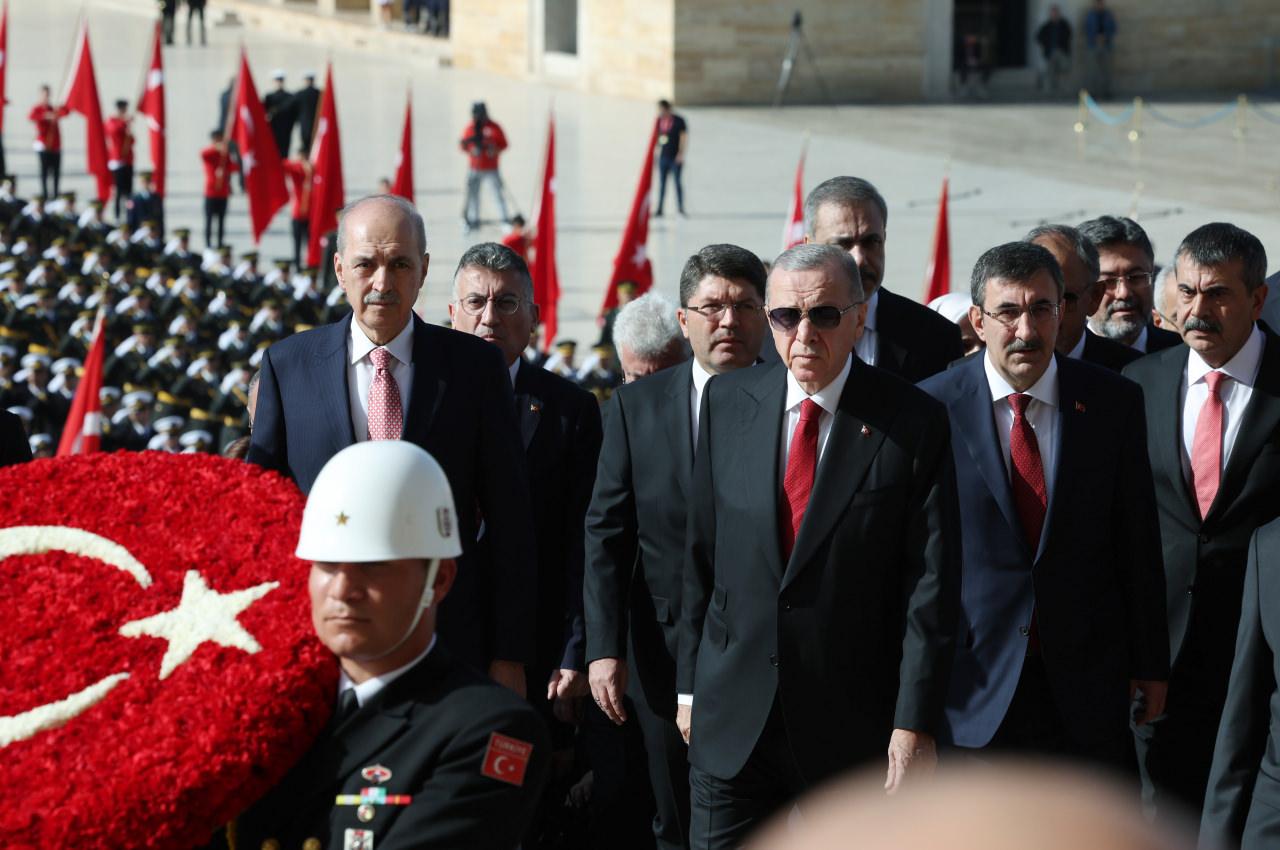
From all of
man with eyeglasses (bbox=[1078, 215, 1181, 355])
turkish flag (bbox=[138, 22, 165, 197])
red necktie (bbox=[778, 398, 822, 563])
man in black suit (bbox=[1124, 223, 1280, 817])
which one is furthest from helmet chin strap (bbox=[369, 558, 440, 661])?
turkish flag (bbox=[138, 22, 165, 197])

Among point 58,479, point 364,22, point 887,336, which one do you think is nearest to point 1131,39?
point 364,22

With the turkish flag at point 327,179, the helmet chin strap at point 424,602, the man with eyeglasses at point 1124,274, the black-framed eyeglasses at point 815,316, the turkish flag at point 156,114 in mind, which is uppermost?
the turkish flag at point 156,114

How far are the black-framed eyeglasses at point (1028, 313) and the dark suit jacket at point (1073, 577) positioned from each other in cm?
18

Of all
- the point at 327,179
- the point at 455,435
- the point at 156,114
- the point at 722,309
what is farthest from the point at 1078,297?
the point at 156,114

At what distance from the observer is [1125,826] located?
1.23 meters

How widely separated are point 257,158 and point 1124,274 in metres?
14.5

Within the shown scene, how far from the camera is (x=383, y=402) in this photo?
416cm

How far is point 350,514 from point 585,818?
8.83ft

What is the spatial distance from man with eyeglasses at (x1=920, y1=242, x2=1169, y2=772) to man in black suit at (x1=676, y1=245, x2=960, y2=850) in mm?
431

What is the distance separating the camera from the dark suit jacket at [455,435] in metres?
4.14

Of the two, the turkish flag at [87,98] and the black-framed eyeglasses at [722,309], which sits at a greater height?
the turkish flag at [87,98]

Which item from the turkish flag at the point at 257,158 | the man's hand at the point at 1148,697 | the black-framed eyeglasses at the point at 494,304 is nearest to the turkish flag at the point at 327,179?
the turkish flag at the point at 257,158

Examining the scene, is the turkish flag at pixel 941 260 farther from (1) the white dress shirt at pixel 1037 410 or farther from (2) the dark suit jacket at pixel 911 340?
(1) the white dress shirt at pixel 1037 410

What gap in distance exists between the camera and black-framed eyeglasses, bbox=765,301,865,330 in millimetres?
4117
